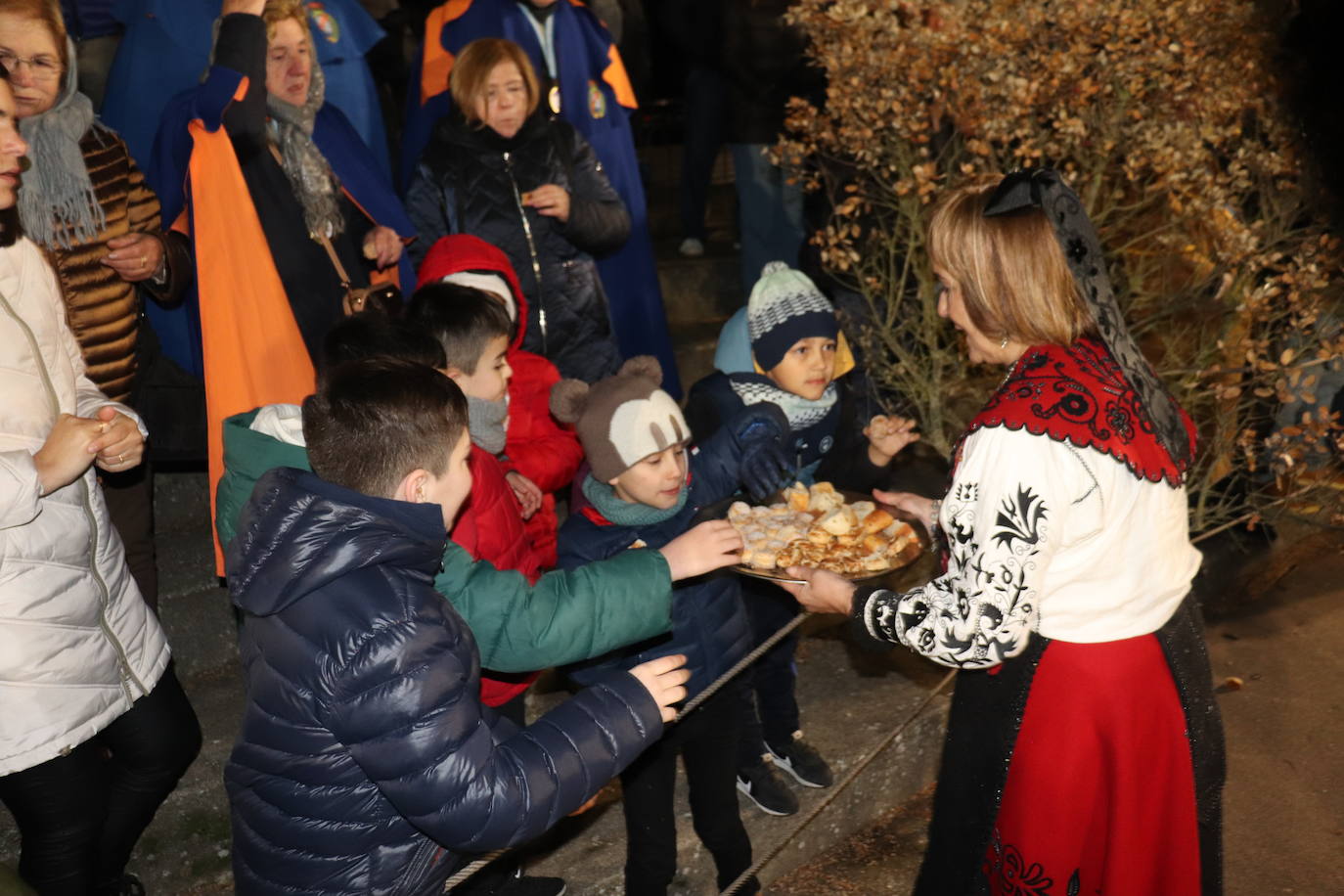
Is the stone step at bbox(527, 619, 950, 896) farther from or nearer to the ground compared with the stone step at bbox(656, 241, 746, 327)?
nearer to the ground

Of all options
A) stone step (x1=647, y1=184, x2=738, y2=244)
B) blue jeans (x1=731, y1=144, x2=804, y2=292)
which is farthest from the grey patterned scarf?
stone step (x1=647, y1=184, x2=738, y2=244)

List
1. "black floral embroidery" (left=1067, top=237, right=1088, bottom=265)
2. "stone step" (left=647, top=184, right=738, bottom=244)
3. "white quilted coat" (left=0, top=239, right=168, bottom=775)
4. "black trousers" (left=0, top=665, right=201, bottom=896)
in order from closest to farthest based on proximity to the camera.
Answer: "black floral embroidery" (left=1067, top=237, right=1088, bottom=265) → "white quilted coat" (left=0, top=239, right=168, bottom=775) → "black trousers" (left=0, top=665, right=201, bottom=896) → "stone step" (left=647, top=184, right=738, bottom=244)

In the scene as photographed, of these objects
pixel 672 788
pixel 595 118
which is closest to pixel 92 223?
pixel 672 788

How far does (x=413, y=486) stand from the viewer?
A: 2.12m

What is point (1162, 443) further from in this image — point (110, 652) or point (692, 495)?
point (110, 652)

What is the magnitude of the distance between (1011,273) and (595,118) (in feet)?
11.7

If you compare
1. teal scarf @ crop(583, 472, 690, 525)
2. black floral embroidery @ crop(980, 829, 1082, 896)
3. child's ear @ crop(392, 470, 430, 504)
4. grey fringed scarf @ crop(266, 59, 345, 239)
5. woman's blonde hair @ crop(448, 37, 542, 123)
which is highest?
woman's blonde hair @ crop(448, 37, 542, 123)

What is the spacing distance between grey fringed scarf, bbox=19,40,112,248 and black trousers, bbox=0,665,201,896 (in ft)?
3.91

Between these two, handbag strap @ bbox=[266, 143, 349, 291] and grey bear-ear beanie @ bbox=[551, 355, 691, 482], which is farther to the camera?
handbag strap @ bbox=[266, 143, 349, 291]

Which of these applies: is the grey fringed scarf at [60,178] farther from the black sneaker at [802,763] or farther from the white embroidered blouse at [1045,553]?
the black sneaker at [802,763]

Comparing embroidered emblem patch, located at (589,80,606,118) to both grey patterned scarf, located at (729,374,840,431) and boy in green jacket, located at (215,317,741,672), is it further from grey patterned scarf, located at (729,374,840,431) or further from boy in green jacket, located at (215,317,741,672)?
boy in green jacket, located at (215,317,741,672)

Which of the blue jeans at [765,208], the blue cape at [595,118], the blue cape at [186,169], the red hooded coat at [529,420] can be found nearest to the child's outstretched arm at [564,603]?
the red hooded coat at [529,420]

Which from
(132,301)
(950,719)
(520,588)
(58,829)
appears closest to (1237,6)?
(950,719)

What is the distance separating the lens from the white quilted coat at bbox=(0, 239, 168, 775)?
2623 millimetres
